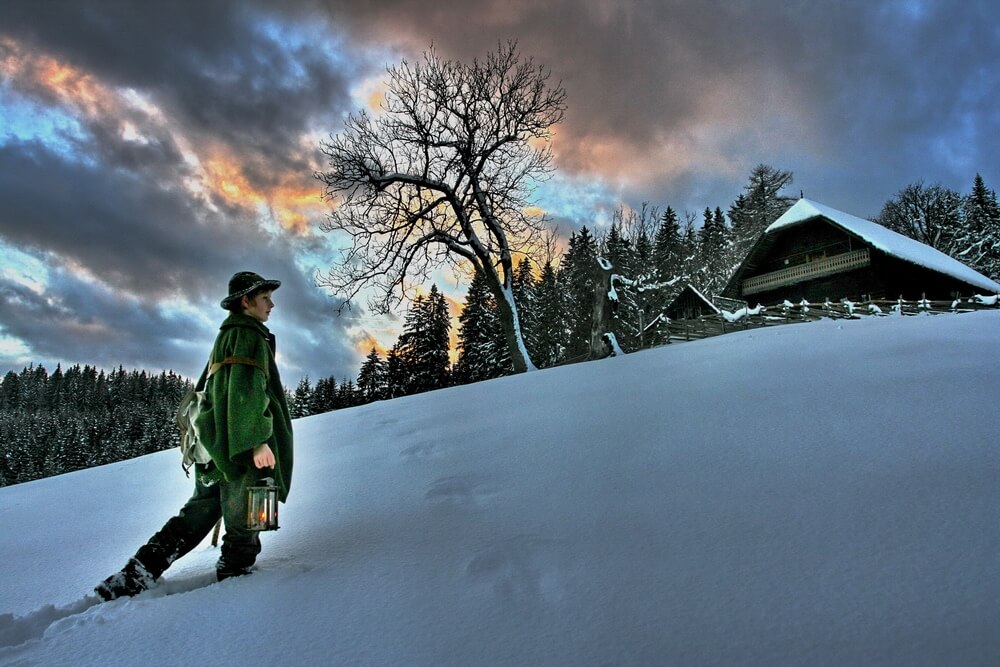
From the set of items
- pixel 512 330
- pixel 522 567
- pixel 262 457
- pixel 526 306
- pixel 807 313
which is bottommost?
pixel 522 567

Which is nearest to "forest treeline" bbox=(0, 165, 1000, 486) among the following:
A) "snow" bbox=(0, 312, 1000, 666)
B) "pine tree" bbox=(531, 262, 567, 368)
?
"pine tree" bbox=(531, 262, 567, 368)

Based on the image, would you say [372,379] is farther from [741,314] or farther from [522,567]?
[522,567]

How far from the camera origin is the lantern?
99.1 inches

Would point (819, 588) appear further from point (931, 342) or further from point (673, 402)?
point (931, 342)

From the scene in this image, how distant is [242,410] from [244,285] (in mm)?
746

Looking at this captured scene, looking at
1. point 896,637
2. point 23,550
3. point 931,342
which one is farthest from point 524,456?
point 931,342

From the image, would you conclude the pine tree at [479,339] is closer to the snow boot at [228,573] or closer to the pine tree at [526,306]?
the pine tree at [526,306]

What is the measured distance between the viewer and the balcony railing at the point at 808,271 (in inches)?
960

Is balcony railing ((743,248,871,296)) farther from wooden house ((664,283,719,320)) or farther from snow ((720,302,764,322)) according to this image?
snow ((720,302,764,322))

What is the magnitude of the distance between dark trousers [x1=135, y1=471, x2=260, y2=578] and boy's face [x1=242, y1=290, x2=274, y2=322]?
856 millimetres

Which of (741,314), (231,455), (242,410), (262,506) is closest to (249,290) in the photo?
(242,410)

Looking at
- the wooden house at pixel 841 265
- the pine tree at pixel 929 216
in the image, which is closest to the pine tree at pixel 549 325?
the wooden house at pixel 841 265

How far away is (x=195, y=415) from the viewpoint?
2697 millimetres

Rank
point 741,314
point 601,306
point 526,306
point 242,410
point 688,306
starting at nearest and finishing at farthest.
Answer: point 242,410 → point 601,306 → point 741,314 → point 688,306 → point 526,306
